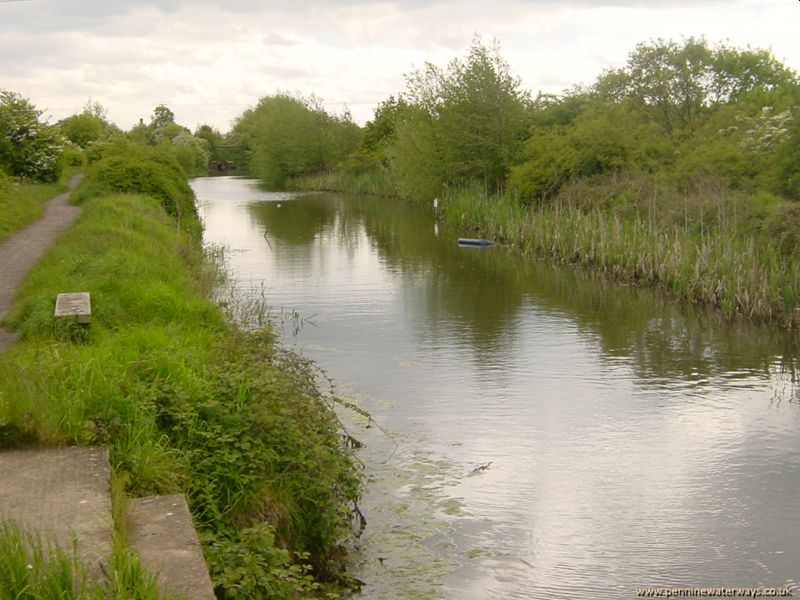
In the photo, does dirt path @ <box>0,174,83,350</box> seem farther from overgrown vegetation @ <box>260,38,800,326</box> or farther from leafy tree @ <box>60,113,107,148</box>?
leafy tree @ <box>60,113,107,148</box>

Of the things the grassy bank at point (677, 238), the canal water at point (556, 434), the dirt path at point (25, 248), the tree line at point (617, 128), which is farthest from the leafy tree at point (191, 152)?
the canal water at point (556, 434)

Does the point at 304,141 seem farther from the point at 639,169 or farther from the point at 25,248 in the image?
the point at 25,248

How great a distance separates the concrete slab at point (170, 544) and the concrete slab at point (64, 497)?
0.20 m

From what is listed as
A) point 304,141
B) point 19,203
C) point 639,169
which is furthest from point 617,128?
point 304,141

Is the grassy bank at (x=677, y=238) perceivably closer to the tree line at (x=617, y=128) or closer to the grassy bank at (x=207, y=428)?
the tree line at (x=617, y=128)

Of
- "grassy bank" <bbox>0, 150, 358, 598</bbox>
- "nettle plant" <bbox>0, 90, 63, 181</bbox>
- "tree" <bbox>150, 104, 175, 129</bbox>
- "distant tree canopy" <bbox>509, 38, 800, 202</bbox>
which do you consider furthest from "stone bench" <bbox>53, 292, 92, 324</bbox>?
"tree" <bbox>150, 104, 175, 129</bbox>

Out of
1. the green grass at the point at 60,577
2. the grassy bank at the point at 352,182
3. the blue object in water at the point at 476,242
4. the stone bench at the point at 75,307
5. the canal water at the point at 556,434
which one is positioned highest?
the grassy bank at the point at 352,182

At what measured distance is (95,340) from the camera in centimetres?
899

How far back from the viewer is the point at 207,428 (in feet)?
23.0

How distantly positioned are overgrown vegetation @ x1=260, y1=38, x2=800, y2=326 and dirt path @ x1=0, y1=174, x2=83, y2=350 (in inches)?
454

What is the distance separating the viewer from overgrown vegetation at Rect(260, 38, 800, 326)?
17.5 meters

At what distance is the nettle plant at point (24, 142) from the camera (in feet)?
103

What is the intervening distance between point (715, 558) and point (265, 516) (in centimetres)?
374

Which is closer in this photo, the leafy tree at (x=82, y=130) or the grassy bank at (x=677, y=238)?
the grassy bank at (x=677, y=238)
